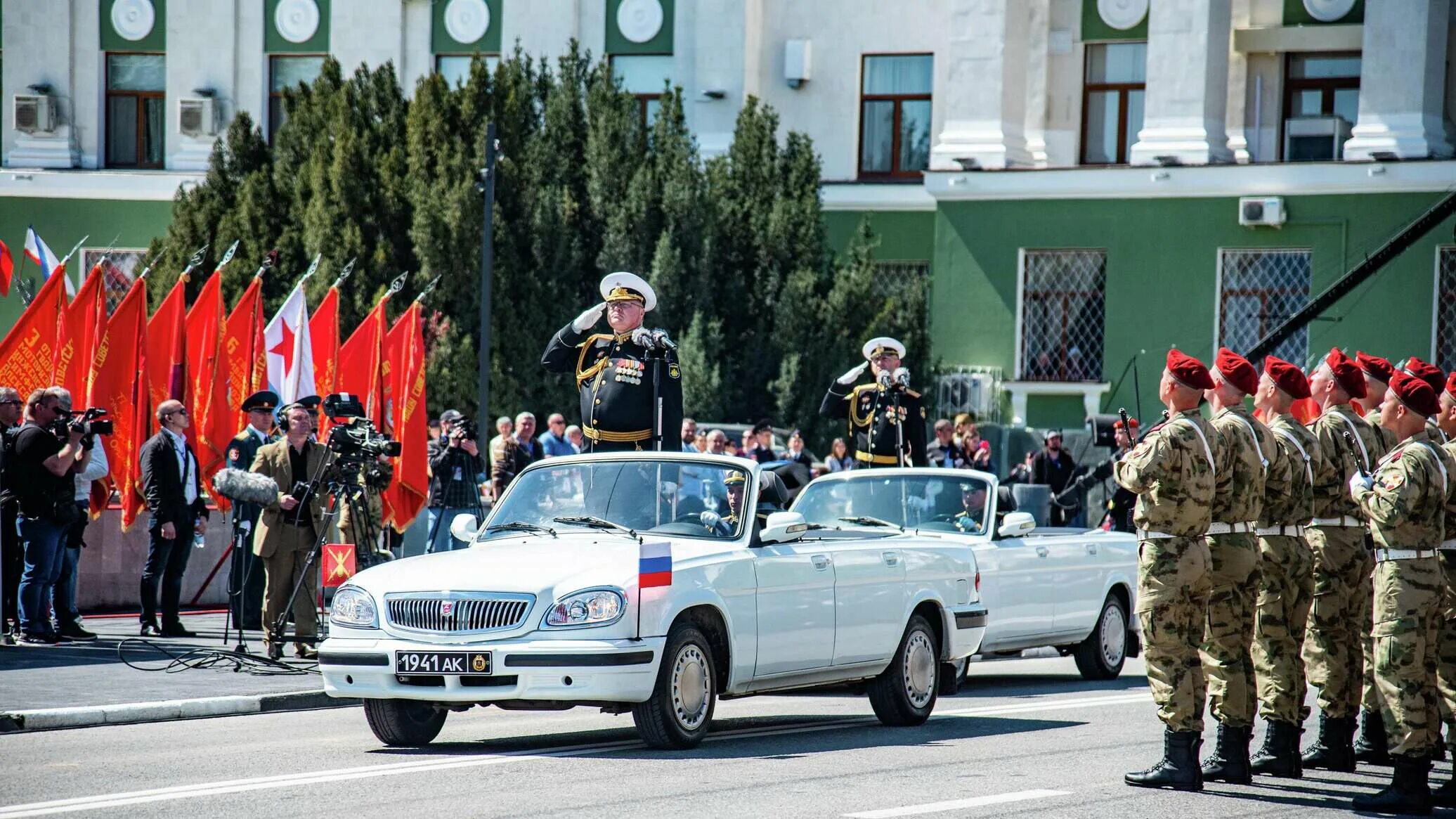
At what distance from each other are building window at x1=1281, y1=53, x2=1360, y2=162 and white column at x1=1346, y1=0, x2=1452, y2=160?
3.96 feet

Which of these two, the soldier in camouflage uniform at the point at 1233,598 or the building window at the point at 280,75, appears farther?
the building window at the point at 280,75

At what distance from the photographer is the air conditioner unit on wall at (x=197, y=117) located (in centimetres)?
3753

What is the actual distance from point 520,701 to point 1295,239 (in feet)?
77.5

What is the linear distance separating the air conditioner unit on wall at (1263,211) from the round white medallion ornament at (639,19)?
11109 millimetres

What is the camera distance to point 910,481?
15961 millimetres

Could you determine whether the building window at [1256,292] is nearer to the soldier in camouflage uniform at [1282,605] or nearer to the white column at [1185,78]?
the white column at [1185,78]

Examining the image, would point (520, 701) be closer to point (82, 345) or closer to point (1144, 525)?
point (1144, 525)

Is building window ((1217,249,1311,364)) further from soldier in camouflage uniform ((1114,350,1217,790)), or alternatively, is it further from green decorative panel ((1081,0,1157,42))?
soldier in camouflage uniform ((1114,350,1217,790))

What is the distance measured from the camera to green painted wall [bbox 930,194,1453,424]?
31.1 m

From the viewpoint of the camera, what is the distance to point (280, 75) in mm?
38125

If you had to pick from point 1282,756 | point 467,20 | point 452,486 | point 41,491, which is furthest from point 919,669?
point 467,20

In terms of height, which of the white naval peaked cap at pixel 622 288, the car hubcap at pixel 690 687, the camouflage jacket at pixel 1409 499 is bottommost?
the car hubcap at pixel 690 687

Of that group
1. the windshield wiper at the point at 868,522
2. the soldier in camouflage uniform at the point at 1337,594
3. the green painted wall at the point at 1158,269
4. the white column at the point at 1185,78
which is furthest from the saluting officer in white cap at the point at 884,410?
the white column at the point at 1185,78

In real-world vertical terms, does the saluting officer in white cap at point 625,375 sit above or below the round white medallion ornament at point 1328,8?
below
